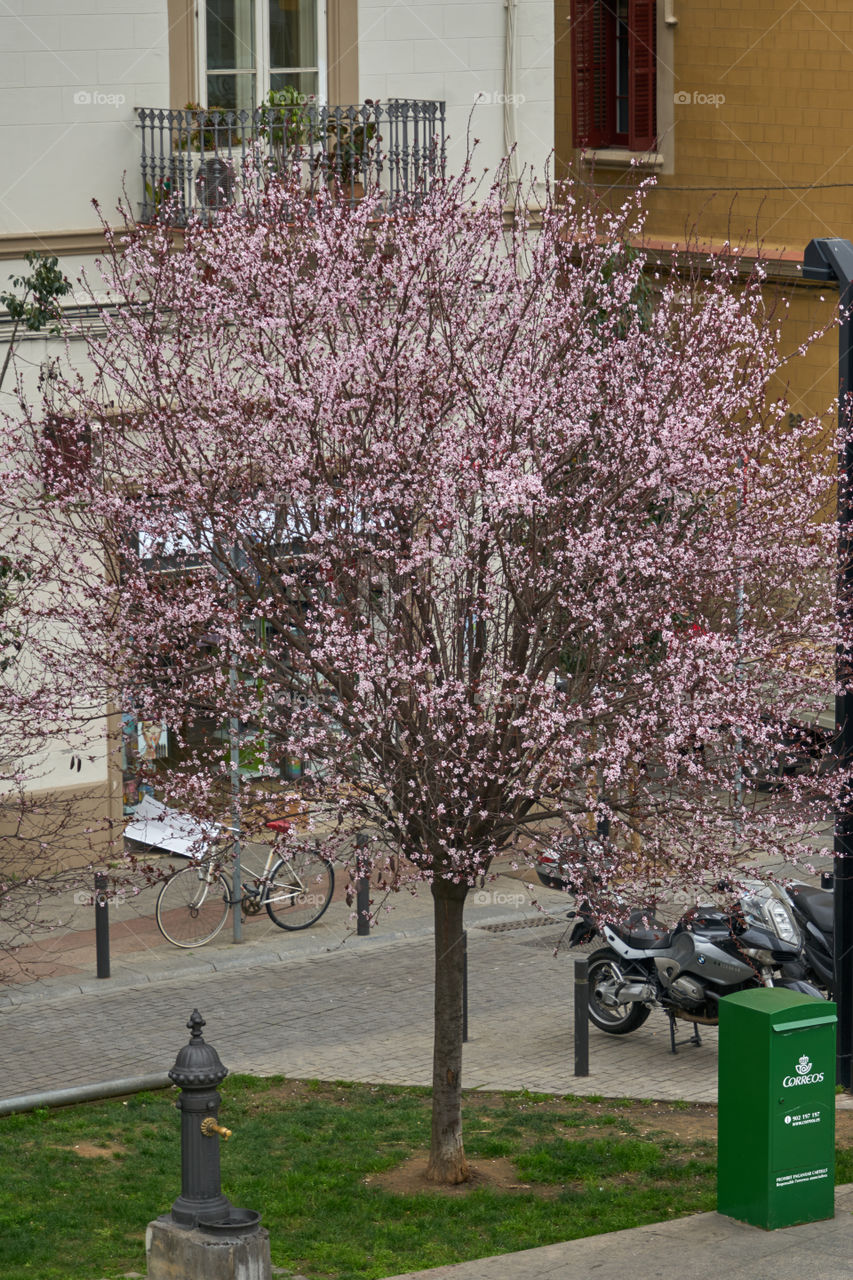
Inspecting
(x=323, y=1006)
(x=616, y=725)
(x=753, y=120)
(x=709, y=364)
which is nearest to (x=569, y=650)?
(x=616, y=725)

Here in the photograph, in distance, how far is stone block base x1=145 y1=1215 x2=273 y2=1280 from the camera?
7.94 meters

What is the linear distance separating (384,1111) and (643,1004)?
2307 mm

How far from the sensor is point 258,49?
1875 centimetres

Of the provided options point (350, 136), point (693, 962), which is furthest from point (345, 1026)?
point (350, 136)

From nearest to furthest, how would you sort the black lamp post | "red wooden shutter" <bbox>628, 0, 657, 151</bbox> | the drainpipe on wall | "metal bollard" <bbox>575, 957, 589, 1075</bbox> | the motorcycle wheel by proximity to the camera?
the black lamp post, "metal bollard" <bbox>575, 957, 589, 1075</bbox>, the motorcycle wheel, the drainpipe on wall, "red wooden shutter" <bbox>628, 0, 657, 151</bbox>

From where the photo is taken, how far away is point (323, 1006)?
14320 mm

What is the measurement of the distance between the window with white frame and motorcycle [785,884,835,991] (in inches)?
396

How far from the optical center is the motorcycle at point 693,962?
41.3 ft

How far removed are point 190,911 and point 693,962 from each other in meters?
5.12

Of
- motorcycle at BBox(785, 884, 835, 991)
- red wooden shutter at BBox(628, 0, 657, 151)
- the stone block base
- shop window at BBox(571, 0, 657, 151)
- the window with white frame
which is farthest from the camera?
shop window at BBox(571, 0, 657, 151)

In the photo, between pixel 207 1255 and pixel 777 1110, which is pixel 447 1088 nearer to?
pixel 777 1110

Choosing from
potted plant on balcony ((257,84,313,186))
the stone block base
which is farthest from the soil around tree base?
potted plant on balcony ((257,84,313,186))

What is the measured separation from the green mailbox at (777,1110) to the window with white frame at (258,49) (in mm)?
12544

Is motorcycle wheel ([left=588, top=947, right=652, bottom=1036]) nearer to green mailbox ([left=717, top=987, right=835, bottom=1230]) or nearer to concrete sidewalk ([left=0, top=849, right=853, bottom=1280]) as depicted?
concrete sidewalk ([left=0, top=849, right=853, bottom=1280])
